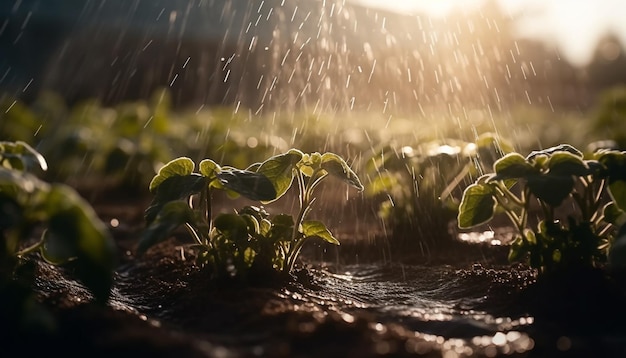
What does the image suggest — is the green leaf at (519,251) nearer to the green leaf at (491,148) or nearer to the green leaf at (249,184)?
the green leaf at (491,148)

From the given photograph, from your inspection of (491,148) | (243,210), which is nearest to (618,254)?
(243,210)

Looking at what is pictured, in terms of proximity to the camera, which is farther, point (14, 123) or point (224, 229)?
point (14, 123)

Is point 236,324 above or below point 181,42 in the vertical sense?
below

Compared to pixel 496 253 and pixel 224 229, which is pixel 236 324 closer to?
pixel 224 229

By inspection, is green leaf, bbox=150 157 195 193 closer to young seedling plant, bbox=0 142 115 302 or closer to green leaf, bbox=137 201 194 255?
green leaf, bbox=137 201 194 255

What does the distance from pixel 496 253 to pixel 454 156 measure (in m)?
0.51

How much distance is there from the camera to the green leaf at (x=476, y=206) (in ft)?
8.07

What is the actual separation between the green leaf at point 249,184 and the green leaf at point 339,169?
0.26 meters

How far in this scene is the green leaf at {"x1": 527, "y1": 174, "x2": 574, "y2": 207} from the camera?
83.6 inches

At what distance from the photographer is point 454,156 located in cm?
327

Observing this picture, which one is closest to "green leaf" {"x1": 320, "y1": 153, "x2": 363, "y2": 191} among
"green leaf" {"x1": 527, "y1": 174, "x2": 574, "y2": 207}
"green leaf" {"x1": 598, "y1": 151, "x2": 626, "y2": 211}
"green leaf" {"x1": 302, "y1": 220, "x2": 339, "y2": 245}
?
"green leaf" {"x1": 302, "y1": 220, "x2": 339, "y2": 245}

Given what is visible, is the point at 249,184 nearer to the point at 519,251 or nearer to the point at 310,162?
the point at 310,162

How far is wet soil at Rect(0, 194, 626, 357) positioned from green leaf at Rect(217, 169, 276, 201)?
1.15ft

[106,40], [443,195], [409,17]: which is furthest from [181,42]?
[443,195]
